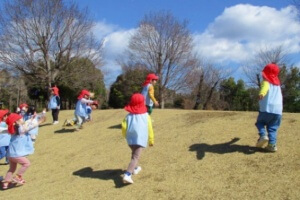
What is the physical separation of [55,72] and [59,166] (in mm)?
17701

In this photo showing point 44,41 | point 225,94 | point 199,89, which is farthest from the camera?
point 225,94

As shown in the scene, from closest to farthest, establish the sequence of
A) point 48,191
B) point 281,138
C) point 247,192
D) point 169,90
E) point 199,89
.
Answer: point 247,192, point 48,191, point 281,138, point 169,90, point 199,89

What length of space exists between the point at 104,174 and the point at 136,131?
4.43 feet

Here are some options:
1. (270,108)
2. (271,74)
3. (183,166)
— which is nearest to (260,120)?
(270,108)

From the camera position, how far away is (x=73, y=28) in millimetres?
24094

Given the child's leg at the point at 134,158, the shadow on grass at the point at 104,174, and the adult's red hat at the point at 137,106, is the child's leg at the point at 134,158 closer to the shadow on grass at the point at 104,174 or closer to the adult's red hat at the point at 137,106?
the shadow on grass at the point at 104,174

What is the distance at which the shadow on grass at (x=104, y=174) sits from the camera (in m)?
6.22

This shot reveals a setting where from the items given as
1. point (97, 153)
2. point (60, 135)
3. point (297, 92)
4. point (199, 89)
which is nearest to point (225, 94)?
point (199, 89)

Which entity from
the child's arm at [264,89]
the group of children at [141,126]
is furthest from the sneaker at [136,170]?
the child's arm at [264,89]

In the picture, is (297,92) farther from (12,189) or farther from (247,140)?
(12,189)

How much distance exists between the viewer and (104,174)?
21.8ft

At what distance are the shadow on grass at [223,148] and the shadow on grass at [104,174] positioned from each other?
5.00 feet

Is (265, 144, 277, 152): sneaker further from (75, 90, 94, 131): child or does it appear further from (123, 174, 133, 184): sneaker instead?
(75, 90, 94, 131): child

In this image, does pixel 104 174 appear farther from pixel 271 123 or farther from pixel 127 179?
pixel 271 123
